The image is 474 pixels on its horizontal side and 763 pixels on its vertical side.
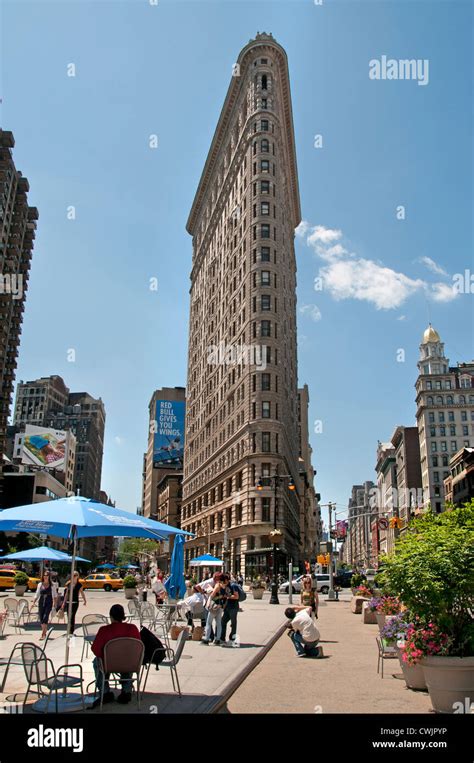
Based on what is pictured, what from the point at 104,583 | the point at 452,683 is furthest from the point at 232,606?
the point at 104,583

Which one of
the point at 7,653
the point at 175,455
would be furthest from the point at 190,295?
the point at 7,653

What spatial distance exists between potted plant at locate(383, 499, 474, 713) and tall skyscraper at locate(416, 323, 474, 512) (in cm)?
12452

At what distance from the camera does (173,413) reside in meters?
134

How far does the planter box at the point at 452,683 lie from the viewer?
27.2 ft

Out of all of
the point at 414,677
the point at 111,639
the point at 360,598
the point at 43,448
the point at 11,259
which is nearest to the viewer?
the point at 111,639

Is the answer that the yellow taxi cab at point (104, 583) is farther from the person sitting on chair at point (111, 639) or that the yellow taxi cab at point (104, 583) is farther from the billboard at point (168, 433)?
the billboard at point (168, 433)

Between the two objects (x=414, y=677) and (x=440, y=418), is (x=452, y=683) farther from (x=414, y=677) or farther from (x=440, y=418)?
(x=440, y=418)

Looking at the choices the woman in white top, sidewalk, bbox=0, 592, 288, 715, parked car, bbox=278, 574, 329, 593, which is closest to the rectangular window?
parked car, bbox=278, 574, 329, 593

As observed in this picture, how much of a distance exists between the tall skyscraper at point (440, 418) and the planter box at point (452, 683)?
4917 inches

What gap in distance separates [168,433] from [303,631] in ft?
397

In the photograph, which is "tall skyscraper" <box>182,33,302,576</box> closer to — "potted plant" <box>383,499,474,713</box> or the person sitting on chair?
the person sitting on chair

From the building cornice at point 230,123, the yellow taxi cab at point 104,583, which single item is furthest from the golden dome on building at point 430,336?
the yellow taxi cab at point 104,583

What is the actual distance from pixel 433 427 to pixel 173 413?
56.5 meters

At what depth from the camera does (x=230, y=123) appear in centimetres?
9119
